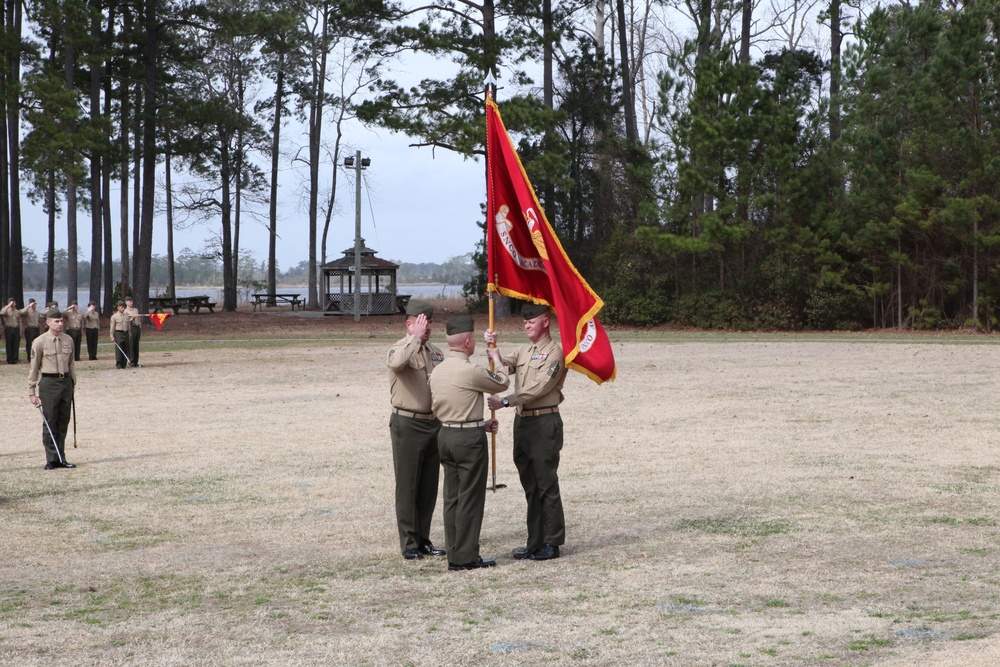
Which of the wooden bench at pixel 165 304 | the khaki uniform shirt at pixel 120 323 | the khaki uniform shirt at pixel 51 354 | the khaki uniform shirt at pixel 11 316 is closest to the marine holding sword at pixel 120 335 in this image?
the khaki uniform shirt at pixel 120 323

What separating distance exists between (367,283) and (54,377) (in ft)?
129

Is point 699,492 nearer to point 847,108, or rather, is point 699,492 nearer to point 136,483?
point 136,483

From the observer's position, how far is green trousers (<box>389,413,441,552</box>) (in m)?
8.80

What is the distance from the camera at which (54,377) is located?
1406 cm

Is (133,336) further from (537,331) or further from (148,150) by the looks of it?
(537,331)

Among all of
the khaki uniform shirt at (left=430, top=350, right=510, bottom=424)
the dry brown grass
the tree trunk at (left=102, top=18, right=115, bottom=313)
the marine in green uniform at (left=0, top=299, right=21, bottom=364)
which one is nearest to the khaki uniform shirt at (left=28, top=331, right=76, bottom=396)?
the dry brown grass

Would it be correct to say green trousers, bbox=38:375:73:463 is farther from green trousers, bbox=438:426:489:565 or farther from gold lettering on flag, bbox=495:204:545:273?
green trousers, bbox=438:426:489:565

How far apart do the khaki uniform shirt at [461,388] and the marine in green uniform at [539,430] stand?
0.77ft

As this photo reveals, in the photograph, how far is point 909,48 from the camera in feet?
135

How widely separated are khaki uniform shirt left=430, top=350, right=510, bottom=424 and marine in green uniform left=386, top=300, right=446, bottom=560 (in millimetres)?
324

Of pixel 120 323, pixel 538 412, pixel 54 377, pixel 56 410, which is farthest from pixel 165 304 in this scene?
pixel 538 412

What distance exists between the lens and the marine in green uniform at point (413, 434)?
8734mm

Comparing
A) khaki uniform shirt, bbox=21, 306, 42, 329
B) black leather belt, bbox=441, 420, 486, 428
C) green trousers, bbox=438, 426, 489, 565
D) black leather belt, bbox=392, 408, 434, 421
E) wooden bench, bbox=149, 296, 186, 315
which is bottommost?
green trousers, bbox=438, 426, 489, 565

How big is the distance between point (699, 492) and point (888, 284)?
32.2 m
